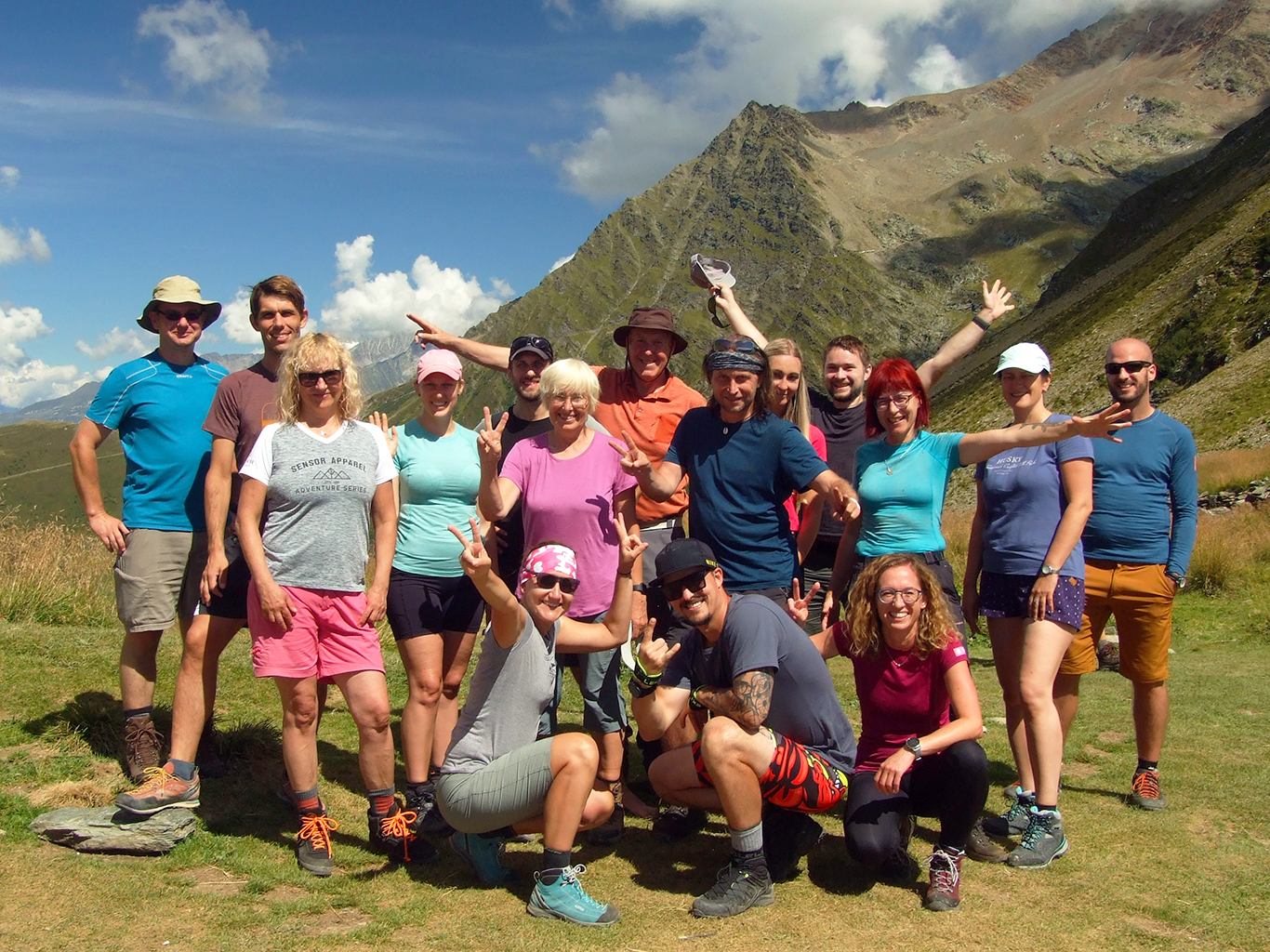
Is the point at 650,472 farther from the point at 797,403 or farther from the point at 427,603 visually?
the point at 427,603

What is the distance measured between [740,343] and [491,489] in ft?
5.20

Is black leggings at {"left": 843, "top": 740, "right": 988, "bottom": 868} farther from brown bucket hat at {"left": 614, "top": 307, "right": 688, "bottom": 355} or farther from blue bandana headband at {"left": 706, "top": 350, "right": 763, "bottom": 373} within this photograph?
brown bucket hat at {"left": 614, "top": 307, "right": 688, "bottom": 355}

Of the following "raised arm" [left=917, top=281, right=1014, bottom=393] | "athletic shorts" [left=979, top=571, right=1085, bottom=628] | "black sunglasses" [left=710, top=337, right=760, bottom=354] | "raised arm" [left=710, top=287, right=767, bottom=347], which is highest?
"raised arm" [left=710, top=287, right=767, bottom=347]

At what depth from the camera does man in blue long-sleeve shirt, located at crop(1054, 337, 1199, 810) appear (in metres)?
5.64

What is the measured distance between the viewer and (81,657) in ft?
24.5

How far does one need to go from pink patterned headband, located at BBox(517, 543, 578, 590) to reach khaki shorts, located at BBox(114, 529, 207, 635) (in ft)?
7.06

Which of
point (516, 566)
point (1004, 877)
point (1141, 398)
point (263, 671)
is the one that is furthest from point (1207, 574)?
point (263, 671)

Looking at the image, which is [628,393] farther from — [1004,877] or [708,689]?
[1004,877]

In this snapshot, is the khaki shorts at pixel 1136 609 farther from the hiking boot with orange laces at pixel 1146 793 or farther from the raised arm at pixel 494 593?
the raised arm at pixel 494 593

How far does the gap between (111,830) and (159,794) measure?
0.84ft

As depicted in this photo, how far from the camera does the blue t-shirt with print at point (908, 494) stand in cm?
508

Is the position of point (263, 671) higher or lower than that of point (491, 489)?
lower

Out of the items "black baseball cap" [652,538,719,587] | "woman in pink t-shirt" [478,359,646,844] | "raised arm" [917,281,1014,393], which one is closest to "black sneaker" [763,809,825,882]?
"woman in pink t-shirt" [478,359,646,844]

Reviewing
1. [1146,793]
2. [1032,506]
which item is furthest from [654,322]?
[1146,793]
